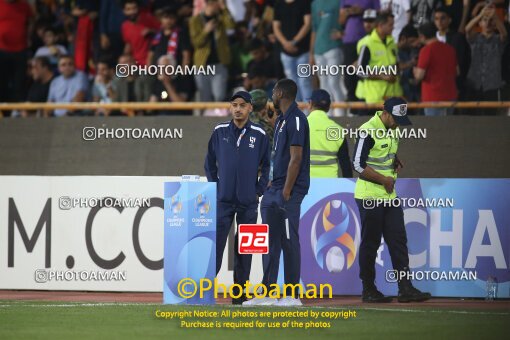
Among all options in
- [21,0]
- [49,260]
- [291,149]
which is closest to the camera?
[291,149]

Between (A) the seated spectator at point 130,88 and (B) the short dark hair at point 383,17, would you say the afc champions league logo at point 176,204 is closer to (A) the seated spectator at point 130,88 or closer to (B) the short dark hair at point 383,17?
(B) the short dark hair at point 383,17

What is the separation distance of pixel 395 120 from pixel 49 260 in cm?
469

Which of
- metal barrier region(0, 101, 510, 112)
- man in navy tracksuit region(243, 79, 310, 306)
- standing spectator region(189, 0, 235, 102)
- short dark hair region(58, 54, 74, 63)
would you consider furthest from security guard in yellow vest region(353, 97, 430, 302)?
short dark hair region(58, 54, 74, 63)

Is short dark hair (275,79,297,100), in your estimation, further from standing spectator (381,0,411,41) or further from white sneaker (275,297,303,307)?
standing spectator (381,0,411,41)

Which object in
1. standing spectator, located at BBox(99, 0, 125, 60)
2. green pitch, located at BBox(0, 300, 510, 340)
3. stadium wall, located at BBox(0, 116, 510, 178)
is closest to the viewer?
green pitch, located at BBox(0, 300, 510, 340)

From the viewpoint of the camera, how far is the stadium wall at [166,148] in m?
15.0

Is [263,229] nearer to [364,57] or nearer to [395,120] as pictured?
[395,120]

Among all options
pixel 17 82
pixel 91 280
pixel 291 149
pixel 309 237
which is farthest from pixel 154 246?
pixel 17 82

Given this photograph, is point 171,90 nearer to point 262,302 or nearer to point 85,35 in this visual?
point 85,35

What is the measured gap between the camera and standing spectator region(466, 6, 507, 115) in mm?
15453

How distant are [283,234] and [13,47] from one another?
804cm

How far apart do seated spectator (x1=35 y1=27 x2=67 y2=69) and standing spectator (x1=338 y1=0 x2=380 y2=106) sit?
16.4 ft

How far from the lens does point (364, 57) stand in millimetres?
15539

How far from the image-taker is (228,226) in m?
12.7
